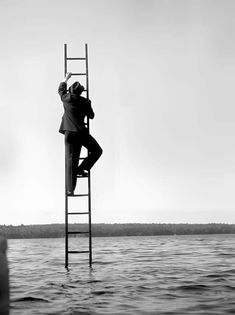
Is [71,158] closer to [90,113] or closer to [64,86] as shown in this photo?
[90,113]

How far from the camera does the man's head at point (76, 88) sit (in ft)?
37.2

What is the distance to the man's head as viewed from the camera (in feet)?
37.2

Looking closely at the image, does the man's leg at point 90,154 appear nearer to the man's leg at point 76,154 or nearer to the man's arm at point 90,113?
the man's leg at point 76,154

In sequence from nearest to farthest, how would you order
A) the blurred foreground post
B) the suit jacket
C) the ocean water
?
the blurred foreground post → the ocean water → the suit jacket

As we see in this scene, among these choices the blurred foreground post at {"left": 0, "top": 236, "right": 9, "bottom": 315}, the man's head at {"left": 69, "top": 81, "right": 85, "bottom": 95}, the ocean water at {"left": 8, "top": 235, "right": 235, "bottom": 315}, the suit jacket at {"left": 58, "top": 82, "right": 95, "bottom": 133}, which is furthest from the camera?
the man's head at {"left": 69, "top": 81, "right": 85, "bottom": 95}

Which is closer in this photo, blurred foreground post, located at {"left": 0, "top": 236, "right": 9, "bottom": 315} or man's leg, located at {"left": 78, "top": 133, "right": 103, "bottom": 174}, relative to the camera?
blurred foreground post, located at {"left": 0, "top": 236, "right": 9, "bottom": 315}

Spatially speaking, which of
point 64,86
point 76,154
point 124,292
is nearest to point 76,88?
point 64,86

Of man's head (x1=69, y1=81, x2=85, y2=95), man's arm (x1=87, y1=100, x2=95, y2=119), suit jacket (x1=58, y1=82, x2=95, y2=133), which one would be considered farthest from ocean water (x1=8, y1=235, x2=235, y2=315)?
man's head (x1=69, y1=81, x2=85, y2=95)

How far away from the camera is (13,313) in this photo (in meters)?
6.22

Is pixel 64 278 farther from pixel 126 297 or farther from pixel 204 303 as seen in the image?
pixel 204 303

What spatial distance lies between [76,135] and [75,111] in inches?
22.7

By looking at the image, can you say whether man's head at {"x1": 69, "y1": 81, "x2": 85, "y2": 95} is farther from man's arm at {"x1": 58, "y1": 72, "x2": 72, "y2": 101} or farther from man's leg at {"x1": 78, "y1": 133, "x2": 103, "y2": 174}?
man's leg at {"x1": 78, "y1": 133, "x2": 103, "y2": 174}

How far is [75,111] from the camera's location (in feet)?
36.7

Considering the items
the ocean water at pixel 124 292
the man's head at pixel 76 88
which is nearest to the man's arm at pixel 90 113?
the man's head at pixel 76 88
